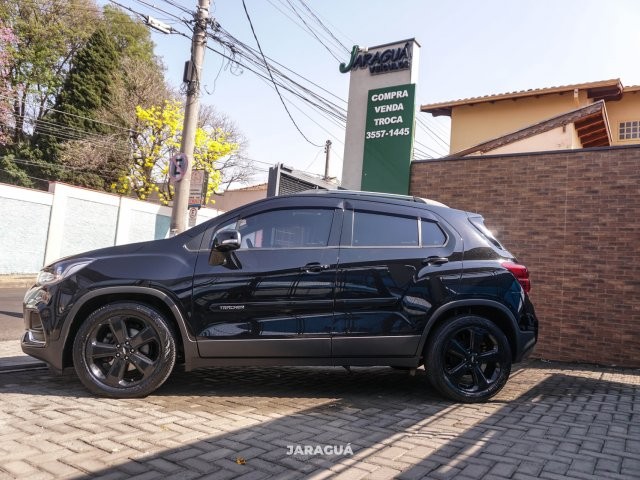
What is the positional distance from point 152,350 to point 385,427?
2.00 metres

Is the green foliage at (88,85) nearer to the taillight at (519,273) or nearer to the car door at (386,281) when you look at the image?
the car door at (386,281)

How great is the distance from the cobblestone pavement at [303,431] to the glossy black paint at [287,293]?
1.39 feet

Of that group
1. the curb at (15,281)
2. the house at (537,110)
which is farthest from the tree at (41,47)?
the house at (537,110)

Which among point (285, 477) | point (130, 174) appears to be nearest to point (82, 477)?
point (285, 477)

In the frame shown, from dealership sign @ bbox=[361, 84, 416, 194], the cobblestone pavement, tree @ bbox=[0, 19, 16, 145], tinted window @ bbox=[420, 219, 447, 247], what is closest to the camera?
the cobblestone pavement

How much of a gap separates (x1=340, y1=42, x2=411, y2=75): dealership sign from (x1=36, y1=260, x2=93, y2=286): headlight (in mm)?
7825

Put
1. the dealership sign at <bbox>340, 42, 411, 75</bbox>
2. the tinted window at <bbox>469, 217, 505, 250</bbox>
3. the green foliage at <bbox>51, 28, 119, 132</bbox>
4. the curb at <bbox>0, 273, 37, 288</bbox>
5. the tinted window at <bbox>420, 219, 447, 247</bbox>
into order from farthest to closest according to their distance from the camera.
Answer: the green foliage at <bbox>51, 28, 119, 132</bbox>, the curb at <bbox>0, 273, 37, 288</bbox>, the dealership sign at <bbox>340, 42, 411, 75</bbox>, the tinted window at <bbox>469, 217, 505, 250</bbox>, the tinted window at <bbox>420, 219, 447, 247</bbox>

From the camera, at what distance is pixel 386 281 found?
4246 mm

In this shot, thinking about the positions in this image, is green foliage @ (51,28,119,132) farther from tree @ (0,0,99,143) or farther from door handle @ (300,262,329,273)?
door handle @ (300,262,329,273)

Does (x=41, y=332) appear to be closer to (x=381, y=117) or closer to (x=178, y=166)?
(x=178, y=166)

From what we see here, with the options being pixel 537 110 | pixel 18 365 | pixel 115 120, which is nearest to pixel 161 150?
pixel 115 120

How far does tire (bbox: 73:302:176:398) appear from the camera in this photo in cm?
397

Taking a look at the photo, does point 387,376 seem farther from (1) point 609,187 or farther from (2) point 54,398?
(1) point 609,187

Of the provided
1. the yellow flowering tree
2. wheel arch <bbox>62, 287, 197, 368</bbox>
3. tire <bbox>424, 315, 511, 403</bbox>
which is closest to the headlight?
wheel arch <bbox>62, 287, 197, 368</bbox>
